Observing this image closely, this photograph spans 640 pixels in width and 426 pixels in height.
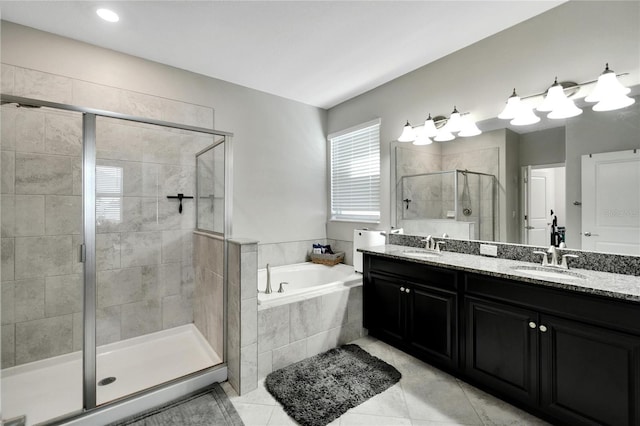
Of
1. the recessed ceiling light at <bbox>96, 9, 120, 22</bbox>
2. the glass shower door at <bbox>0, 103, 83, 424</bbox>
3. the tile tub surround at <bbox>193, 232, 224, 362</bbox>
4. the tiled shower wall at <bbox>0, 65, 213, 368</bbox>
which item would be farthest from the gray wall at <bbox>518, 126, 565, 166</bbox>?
the glass shower door at <bbox>0, 103, 83, 424</bbox>

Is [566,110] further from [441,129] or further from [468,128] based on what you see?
[441,129]

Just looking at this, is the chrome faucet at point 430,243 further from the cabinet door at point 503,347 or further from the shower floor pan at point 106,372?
the shower floor pan at point 106,372

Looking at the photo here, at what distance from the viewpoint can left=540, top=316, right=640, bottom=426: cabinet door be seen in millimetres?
1369

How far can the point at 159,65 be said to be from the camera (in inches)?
109

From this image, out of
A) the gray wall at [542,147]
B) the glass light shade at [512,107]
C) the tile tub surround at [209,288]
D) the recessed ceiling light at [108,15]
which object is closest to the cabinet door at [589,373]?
the gray wall at [542,147]

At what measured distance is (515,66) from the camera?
7.44 ft

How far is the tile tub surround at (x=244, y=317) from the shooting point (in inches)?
80.6

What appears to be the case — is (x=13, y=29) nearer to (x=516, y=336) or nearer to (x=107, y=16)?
(x=107, y=16)

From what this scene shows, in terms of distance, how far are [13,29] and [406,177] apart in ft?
11.4

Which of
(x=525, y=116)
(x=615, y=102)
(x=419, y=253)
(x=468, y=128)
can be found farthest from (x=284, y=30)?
(x=615, y=102)

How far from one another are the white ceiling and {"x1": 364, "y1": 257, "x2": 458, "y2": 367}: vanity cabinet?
188 centimetres

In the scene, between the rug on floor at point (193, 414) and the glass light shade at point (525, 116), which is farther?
the glass light shade at point (525, 116)

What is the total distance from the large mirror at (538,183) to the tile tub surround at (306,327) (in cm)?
104

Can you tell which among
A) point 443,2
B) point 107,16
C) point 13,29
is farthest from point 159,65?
point 443,2
